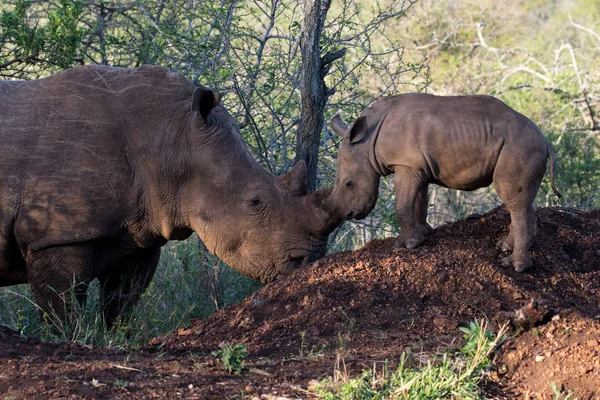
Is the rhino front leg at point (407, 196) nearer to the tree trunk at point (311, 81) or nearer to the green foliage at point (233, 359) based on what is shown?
the tree trunk at point (311, 81)

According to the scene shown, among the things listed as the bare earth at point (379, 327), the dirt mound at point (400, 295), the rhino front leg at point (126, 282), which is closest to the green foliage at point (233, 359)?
the bare earth at point (379, 327)

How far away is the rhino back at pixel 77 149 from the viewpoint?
647cm

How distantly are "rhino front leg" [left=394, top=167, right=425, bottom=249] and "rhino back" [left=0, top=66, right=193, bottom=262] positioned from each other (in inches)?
69.8

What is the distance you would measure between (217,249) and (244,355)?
2219 millimetres

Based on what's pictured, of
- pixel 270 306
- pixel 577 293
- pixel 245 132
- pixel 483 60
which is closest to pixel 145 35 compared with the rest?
pixel 245 132

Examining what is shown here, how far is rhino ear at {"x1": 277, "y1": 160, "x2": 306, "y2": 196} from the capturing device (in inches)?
274

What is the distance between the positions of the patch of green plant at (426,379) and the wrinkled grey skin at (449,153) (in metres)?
1.66

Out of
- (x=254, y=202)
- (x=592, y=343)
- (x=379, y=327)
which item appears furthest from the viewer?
(x=254, y=202)

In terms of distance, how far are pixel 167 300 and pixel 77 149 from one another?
7.00ft

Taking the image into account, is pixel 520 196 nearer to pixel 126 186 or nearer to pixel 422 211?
pixel 422 211

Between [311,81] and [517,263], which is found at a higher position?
[311,81]

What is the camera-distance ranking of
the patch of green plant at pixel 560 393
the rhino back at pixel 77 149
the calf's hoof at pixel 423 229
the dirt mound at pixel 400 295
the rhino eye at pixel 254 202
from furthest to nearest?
the rhino eye at pixel 254 202
the calf's hoof at pixel 423 229
the rhino back at pixel 77 149
the dirt mound at pixel 400 295
the patch of green plant at pixel 560 393

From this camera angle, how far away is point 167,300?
825cm

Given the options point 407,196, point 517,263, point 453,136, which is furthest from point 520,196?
point 407,196
